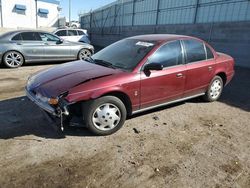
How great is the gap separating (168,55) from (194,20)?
9.52 metres

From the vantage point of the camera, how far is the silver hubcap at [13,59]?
9.84m

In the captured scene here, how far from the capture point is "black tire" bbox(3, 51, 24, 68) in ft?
32.1

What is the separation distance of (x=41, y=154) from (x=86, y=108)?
0.91 m

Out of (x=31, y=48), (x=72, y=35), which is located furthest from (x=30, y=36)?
(x=72, y=35)

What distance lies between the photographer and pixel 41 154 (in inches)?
142

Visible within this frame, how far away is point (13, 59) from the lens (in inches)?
390

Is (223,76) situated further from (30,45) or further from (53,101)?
(30,45)

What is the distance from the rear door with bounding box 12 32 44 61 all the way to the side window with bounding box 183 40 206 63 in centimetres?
702

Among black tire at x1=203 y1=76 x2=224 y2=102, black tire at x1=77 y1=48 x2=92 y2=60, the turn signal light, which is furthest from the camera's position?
black tire at x1=77 y1=48 x2=92 y2=60

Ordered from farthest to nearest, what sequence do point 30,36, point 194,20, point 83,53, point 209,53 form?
point 194,20, point 83,53, point 30,36, point 209,53

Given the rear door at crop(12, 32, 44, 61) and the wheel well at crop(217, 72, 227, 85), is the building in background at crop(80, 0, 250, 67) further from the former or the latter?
the rear door at crop(12, 32, 44, 61)

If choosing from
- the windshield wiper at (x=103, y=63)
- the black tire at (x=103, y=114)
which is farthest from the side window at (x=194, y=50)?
the black tire at (x=103, y=114)

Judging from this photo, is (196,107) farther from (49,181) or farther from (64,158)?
(49,181)

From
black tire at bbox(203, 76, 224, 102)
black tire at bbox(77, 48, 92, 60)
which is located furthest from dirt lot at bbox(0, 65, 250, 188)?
black tire at bbox(77, 48, 92, 60)
